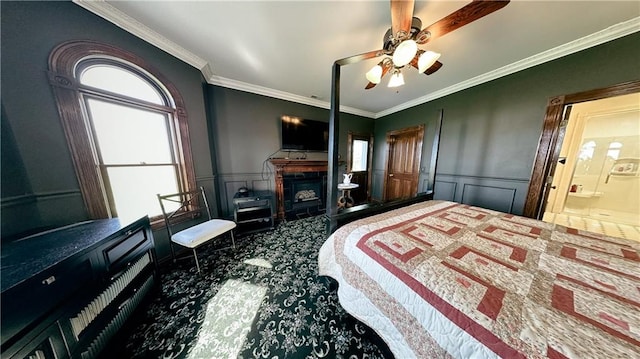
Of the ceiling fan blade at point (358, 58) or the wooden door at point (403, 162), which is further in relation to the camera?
the wooden door at point (403, 162)

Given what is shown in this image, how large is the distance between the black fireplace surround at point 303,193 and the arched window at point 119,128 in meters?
1.50

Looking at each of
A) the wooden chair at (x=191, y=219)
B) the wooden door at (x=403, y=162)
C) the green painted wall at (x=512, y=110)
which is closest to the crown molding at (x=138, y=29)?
the wooden chair at (x=191, y=219)

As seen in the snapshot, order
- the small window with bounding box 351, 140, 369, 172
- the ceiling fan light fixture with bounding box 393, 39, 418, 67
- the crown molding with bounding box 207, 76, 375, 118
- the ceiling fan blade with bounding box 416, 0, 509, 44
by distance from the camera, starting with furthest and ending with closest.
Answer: the small window with bounding box 351, 140, 369, 172, the crown molding with bounding box 207, 76, 375, 118, the ceiling fan light fixture with bounding box 393, 39, 418, 67, the ceiling fan blade with bounding box 416, 0, 509, 44

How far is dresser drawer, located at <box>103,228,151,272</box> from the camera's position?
1.05m

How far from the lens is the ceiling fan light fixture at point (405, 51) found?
122 cm

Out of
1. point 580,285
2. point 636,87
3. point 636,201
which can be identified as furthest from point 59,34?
point 636,201

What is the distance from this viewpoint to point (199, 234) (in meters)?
1.75

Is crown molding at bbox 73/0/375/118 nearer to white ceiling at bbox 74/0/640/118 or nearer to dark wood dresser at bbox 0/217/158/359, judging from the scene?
white ceiling at bbox 74/0/640/118

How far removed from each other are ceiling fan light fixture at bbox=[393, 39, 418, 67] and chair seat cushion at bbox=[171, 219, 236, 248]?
243cm

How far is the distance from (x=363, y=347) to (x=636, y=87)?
10.9ft

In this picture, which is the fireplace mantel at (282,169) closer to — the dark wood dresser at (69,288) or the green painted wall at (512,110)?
the dark wood dresser at (69,288)

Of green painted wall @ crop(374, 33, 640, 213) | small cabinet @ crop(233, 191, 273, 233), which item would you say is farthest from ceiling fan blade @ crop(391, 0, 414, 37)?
small cabinet @ crop(233, 191, 273, 233)

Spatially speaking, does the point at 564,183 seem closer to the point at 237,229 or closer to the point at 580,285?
the point at 580,285

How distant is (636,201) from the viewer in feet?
11.2
